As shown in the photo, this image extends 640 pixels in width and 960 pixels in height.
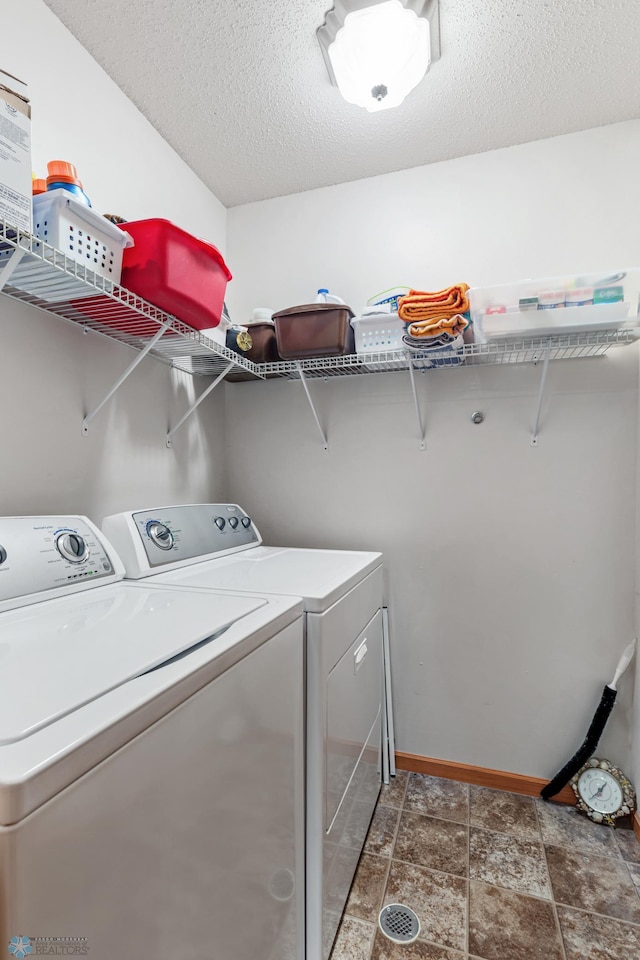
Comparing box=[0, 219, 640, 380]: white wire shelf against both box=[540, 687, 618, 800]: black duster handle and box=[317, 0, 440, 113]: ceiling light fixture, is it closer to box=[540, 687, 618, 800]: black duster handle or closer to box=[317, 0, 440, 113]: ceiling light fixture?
box=[317, 0, 440, 113]: ceiling light fixture

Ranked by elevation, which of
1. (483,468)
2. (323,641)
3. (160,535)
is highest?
(483,468)

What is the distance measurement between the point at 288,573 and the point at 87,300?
0.96 meters

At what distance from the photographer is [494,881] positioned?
4.94 feet

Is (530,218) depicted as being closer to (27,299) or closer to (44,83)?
(44,83)

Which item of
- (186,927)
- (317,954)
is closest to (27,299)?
(186,927)

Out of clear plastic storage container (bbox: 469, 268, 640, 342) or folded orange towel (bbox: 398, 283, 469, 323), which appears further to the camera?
folded orange towel (bbox: 398, 283, 469, 323)

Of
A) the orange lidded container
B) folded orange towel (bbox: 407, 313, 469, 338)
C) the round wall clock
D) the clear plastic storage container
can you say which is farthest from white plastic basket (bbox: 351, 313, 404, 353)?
the round wall clock

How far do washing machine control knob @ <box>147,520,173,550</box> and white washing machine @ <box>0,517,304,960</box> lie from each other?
25 centimetres

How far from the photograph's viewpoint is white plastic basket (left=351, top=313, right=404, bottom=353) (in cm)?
179

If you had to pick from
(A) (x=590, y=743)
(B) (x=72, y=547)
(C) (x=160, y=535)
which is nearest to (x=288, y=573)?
(C) (x=160, y=535)

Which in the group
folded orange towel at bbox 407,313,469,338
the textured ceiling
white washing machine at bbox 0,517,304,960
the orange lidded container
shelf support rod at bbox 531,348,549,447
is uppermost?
the textured ceiling

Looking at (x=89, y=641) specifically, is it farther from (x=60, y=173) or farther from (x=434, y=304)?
(x=434, y=304)

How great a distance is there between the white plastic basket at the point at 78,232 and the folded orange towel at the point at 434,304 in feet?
3.04

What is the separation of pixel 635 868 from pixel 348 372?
6.79ft
